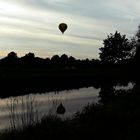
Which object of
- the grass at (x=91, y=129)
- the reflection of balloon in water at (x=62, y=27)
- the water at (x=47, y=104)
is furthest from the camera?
the reflection of balloon in water at (x=62, y=27)

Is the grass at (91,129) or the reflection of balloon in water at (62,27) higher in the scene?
the reflection of balloon in water at (62,27)

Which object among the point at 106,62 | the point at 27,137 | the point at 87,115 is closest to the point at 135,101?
the point at 87,115

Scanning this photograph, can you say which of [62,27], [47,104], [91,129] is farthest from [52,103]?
[62,27]

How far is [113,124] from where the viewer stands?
15.8 meters

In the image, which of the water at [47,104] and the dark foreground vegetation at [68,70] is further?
the dark foreground vegetation at [68,70]

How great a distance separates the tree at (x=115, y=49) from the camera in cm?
13500

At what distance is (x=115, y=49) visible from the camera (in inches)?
5472

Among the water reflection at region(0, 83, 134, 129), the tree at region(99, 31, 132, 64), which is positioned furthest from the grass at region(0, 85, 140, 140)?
the tree at region(99, 31, 132, 64)

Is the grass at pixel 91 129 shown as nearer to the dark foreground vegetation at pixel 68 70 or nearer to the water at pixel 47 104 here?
the water at pixel 47 104

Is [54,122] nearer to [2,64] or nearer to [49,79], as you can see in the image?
[49,79]

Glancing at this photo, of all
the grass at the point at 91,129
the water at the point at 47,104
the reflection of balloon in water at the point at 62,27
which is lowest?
the water at the point at 47,104

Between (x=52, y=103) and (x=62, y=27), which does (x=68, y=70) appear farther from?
(x=52, y=103)

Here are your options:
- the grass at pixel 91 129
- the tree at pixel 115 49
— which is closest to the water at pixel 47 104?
the grass at pixel 91 129

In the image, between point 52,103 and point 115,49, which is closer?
point 52,103
